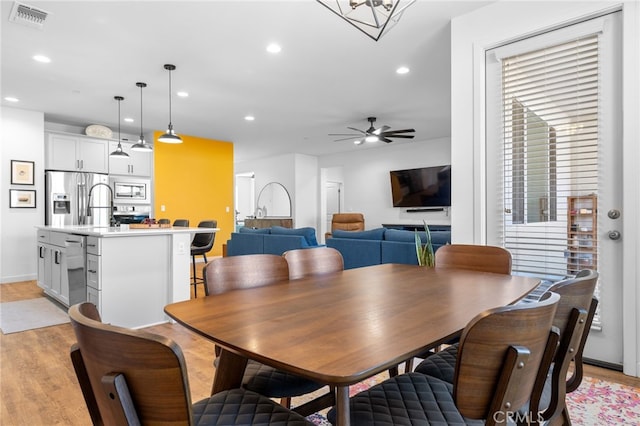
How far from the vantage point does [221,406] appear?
1.00 meters

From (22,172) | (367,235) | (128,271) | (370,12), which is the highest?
(370,12)

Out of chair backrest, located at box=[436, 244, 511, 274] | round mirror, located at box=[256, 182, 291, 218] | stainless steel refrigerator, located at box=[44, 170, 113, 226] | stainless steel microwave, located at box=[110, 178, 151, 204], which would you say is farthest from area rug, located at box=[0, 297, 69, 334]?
round mirror, located at box=[256, 182, 291, 218]

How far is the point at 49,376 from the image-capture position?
7.41 ft

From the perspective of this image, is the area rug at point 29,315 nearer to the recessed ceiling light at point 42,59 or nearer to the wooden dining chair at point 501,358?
the recessed ceiling light at point 42,59

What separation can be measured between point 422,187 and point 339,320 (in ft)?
24.2

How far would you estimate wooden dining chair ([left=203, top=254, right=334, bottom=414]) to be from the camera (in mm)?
1229

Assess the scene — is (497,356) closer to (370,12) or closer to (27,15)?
(370,12)

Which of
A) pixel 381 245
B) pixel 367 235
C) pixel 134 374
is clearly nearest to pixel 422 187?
A: pixel 367 235

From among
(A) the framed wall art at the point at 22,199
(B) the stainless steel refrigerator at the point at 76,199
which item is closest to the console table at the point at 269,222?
(B) the stainless steel refrigerator at the point at 76,199

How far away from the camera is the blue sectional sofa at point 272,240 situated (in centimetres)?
513

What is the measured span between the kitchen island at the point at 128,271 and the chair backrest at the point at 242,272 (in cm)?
197

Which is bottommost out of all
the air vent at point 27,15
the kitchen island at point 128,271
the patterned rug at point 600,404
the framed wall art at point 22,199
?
the patterned rug at point 600,404

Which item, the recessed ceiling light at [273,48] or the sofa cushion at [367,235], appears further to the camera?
the sofa cushion at [367,235]

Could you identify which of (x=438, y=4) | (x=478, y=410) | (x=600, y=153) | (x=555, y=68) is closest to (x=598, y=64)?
(x=555, y=68)
